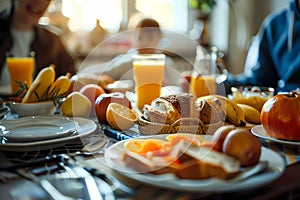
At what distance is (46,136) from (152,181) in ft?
1.10

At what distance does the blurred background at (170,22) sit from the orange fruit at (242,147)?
2389 mm

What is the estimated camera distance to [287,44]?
6.57 ft

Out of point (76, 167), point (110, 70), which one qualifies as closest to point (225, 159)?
point (76, 167)

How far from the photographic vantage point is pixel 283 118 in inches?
31.8

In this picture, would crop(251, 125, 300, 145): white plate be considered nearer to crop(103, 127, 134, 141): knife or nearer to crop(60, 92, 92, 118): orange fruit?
crop(103, 127, 134, 141): knife

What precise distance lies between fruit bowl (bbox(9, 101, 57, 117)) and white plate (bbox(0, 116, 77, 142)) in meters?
0.10

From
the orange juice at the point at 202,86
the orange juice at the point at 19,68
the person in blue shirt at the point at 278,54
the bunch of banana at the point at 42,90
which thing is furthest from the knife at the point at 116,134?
the person in blue shirt at the point at 278,54

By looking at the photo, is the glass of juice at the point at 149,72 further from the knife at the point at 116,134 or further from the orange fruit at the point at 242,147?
the orange fruit at the point at 242,147

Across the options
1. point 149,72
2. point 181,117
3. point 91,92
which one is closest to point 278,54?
point 149,72

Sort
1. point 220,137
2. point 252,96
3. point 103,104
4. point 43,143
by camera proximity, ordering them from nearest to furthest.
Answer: point 220,137 → point 43,143 → point 103,104 → point 252,96

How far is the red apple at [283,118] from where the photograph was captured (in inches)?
31.6

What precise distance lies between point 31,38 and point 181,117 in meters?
1.55

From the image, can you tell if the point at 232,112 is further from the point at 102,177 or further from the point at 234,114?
the point at 102,177

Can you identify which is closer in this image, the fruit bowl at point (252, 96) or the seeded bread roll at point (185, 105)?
the seeded bread roll at point (185, 105)
